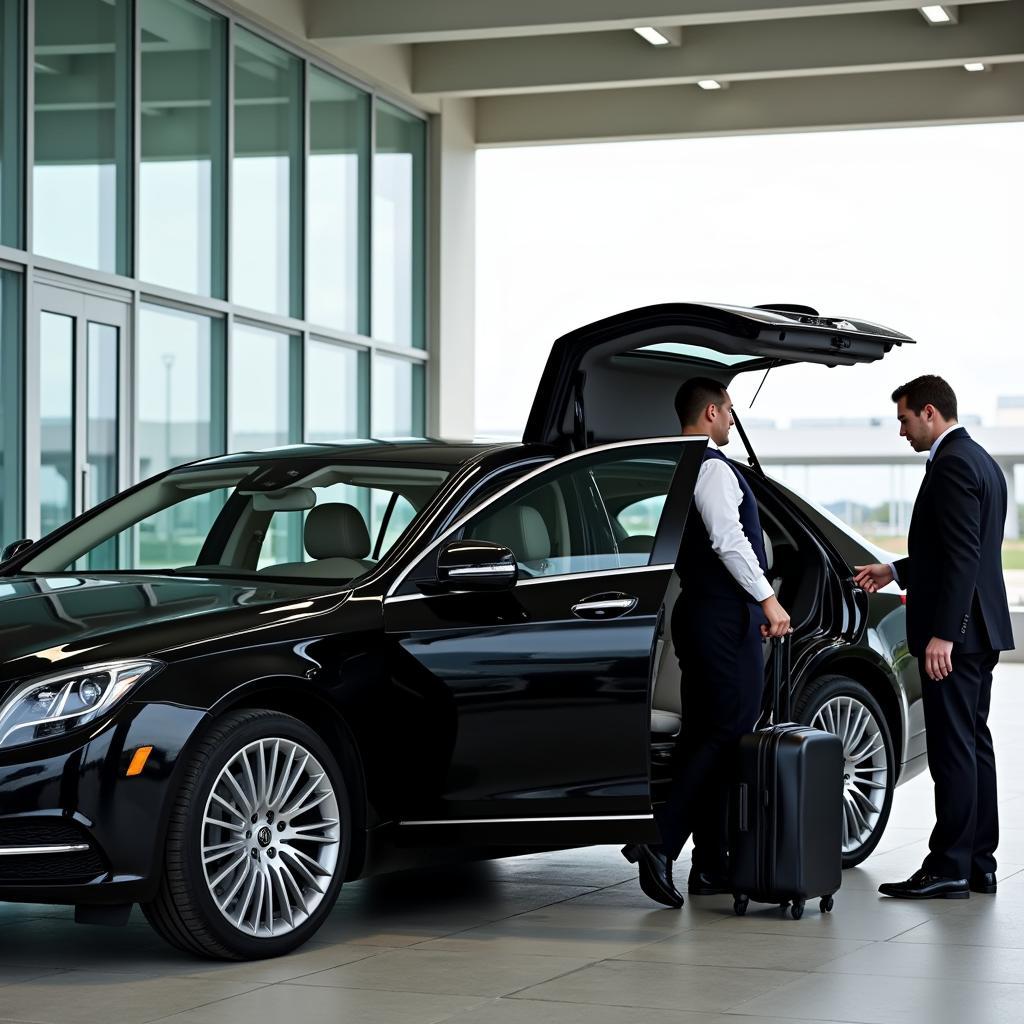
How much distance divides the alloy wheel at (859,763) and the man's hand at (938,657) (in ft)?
2.34

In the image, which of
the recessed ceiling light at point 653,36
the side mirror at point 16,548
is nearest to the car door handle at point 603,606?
the side mirror at point 16,548

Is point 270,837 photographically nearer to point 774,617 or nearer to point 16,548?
point 774,617

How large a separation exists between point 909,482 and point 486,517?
31.3 m

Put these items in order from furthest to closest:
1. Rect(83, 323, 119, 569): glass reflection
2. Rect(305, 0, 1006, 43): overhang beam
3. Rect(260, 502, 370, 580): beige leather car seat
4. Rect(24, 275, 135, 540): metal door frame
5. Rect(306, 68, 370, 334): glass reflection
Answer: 1. Rect(306, 68, 370, 334): glass reflection
2. Rect(305, 0, 1006, 43): overhang beam
3. Rect(83, 323, 119, 569): glass reflection
4. Rect(24, 275, 135, 540): metal door frame
5. Rect(260, 502, 370, 580): beige leather car seat

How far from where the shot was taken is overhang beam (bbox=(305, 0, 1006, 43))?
13805 mm

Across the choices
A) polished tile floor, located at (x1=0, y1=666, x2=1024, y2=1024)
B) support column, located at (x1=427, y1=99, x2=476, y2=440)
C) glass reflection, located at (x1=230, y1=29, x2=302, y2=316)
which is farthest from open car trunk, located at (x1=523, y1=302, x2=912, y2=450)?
support column, located at (x1=427, y1=99, x2=476, y2=440)

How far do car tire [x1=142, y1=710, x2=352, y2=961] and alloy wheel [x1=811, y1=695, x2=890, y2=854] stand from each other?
7.68ft

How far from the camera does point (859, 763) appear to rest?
24.0 ft

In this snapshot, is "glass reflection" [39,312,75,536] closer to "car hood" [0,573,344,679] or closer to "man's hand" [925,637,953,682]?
"car hood" [0,573,344,679]

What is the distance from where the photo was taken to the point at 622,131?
58.9ft

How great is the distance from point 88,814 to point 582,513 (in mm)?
2059

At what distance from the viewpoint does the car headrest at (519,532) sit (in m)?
6.11

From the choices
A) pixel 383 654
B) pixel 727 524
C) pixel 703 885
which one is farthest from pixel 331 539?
pixel 703 885

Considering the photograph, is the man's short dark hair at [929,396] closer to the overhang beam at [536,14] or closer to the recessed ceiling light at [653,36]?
the overhang beam at [536,14]
